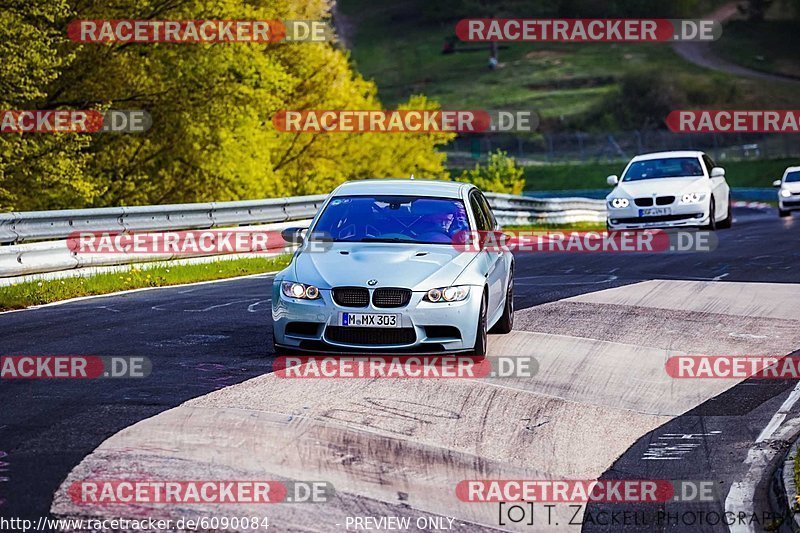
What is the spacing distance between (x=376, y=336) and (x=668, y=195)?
644 inches

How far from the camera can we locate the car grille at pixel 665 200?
83.9 feet

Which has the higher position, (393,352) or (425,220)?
(425,220)

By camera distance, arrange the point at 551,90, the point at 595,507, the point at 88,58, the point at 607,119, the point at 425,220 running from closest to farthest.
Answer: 1. the point at 595,507
2. the point at 425,220
3. the point at 88,58
4. the point at 607,119
5. the point at 551,90

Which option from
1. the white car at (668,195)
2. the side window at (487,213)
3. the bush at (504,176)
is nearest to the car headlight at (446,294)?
the side window at (487,213)

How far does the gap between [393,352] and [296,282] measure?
1016mm

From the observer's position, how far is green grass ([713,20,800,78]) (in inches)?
Answer: 5089

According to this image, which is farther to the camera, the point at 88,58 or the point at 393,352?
the point at 88,58

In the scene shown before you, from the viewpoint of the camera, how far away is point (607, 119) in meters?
110

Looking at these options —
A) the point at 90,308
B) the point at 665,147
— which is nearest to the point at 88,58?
the point at 90,308

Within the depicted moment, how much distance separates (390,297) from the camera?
33.9 ft

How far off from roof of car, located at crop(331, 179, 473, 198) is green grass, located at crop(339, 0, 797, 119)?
103 m

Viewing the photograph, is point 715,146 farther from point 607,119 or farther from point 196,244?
point 196,244

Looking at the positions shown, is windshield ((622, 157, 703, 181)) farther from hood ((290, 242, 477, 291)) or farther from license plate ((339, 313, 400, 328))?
license plate ((339, 313, 400, 328))

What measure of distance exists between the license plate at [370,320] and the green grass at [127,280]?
638 centimetres
